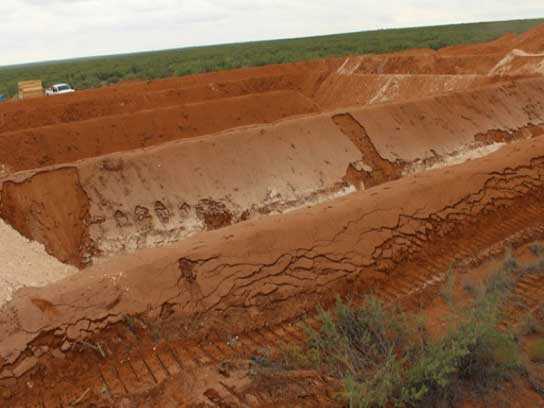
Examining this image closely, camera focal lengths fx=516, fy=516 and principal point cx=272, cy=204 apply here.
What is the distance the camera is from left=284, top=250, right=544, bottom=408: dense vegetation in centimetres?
471

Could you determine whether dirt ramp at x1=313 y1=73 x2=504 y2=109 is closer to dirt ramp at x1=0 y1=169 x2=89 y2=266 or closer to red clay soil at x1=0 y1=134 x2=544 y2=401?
red clay soil at x1=0 y1=134 x2=544 y2=401

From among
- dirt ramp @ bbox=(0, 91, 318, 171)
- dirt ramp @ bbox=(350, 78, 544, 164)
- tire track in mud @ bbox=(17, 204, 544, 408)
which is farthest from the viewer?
dirt ramp @ bbox=(0, 91, 318, 171)

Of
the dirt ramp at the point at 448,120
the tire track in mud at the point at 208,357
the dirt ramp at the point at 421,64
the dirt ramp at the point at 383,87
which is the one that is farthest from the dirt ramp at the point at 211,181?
the dirt ramp at the point at 421,64

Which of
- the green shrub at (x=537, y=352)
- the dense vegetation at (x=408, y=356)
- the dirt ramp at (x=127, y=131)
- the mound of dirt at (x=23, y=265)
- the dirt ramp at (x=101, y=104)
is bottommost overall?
the mound of dirt at (x=23, y=265)

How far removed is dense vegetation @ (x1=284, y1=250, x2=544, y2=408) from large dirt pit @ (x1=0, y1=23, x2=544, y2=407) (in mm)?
716

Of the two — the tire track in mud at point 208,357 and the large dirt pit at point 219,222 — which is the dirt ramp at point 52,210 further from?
the tire track in mud at point 208,357

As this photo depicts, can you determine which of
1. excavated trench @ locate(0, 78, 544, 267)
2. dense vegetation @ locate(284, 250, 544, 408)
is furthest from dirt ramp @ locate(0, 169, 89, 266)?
dense vegetation @ locate(284, 250, 544, 408)

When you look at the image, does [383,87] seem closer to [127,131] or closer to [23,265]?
[127,131]

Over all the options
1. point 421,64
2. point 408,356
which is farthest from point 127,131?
point 421,64

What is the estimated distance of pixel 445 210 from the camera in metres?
8.65

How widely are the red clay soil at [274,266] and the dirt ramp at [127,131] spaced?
11.1 m

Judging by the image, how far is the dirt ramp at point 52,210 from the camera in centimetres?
1035

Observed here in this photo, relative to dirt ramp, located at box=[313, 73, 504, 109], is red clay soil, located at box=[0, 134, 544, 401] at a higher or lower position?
lower

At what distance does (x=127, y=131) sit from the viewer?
18.5m
